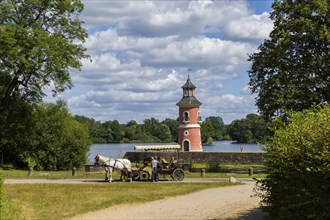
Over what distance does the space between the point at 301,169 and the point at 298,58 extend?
2393 cm

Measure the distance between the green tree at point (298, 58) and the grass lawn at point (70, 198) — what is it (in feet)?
35.1

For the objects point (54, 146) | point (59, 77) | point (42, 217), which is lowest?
point (42, 217)

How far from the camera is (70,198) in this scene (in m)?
18.5

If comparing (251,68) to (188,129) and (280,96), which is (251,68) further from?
(188,129)

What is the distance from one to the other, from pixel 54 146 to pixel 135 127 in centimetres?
10640

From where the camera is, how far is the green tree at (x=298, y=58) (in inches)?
1277

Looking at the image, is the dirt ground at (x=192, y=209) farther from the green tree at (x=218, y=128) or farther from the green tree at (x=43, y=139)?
the green tree at (x=218, y=128)

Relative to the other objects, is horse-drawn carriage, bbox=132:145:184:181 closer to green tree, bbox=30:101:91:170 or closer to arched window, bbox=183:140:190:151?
green tree, bbox=30:101:91:170

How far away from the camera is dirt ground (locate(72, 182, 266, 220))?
598 inches

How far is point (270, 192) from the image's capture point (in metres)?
13.1

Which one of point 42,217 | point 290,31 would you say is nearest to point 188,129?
point 290,31

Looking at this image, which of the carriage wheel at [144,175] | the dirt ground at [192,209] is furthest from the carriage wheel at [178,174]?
the dirt ground at [192,209]

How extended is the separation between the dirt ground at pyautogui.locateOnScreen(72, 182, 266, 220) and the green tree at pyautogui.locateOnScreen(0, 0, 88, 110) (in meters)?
21.0

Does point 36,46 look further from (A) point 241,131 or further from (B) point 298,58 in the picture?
(A) point 241,131
